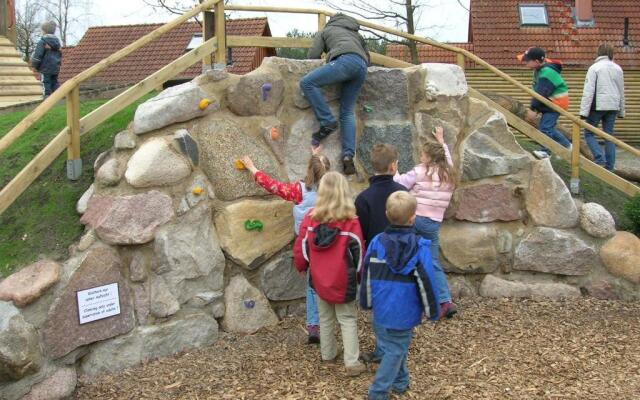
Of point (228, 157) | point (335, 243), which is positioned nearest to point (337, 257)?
point (335, 243)

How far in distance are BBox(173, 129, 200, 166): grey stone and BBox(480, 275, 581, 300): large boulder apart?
286cm

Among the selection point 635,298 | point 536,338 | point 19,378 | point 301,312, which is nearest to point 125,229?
point 19,378

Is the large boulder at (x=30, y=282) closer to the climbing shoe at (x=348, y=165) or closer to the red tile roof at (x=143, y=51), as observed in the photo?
the climbing shoe at (x=348, y=165)

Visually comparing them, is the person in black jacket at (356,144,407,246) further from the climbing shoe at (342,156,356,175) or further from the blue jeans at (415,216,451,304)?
the climbing shoe at (342,156,356,175)

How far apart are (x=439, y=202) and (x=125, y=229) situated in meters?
2.42

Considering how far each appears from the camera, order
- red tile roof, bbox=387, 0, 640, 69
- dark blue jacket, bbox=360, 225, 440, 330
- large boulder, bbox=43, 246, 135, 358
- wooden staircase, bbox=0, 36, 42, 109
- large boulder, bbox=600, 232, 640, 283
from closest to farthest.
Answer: dark blue jacket, bbox=360, 225, 440, 330, large boulder, bbox=43, 246, 135, 358, large boulder, bbox=600, 232, 640, 283, wooden staircase, bbox=0, 36, 42, 109, red tile roof, bbox=387, 0, 640, 69

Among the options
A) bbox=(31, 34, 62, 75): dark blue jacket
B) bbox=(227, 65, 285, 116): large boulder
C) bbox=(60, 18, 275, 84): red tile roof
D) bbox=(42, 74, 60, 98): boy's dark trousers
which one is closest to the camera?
bbox=(227, 65, 285, 116): large boulder

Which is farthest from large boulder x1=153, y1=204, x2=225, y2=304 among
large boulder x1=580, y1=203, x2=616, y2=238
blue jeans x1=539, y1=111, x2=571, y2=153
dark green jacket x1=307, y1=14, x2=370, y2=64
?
blue jeans x1=539, y1=111, x2=571, y2=153

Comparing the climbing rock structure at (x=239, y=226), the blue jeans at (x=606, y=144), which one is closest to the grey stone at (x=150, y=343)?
the climbing rock structure at (x=239, y=226)

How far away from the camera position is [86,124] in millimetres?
5297

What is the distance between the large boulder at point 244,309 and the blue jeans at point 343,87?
1480mm

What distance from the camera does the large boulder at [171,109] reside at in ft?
17.2

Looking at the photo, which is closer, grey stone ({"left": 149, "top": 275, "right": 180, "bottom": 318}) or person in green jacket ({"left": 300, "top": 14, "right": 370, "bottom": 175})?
grey stone ({"left": 149, "top": 275, "right": 180, "bottom": 318})

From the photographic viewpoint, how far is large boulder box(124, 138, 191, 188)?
5043 mm
